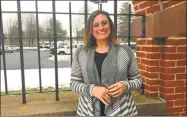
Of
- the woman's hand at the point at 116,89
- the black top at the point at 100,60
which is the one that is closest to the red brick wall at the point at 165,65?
the black top at the point at 100,60

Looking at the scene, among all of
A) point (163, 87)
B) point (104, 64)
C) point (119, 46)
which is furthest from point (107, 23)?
point (163, 87)

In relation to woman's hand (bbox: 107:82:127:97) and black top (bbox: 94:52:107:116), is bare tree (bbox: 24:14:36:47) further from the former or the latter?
woman's hand (bbox: 107:82:127:97)

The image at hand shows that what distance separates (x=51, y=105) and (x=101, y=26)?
3.74ft

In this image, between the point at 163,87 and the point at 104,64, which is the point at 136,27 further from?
the point at 104,64

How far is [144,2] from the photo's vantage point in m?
2.39

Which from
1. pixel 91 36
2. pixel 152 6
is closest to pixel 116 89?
pixel 91 36

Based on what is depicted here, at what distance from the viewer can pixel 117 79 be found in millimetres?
1544

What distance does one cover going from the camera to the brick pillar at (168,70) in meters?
2.25

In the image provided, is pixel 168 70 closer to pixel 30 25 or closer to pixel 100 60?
pixel 100 60

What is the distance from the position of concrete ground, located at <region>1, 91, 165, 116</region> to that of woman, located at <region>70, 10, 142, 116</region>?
510 millimetres

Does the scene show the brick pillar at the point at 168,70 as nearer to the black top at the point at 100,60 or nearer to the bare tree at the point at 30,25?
the black top at the point at 100,60

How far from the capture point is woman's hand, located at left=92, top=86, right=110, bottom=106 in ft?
4.65

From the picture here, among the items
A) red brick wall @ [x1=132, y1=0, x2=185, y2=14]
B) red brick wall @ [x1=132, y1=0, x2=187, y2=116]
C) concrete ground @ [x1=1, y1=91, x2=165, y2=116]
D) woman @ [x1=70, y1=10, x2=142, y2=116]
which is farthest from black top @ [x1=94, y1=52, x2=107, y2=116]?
red brick wall @ [x1=132, y1=0, x2=185, y2=14]

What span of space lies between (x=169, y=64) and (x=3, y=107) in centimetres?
189
